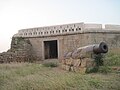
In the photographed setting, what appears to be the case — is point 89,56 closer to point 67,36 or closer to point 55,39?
point 67,36

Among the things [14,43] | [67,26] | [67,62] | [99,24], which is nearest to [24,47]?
[14,43]

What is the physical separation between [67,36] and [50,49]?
3198mm

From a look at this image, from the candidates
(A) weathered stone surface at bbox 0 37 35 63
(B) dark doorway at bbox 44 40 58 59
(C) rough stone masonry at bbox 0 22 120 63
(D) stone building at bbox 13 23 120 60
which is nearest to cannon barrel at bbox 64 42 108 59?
(C) rough stone masonry at bbox 0 22 120 63

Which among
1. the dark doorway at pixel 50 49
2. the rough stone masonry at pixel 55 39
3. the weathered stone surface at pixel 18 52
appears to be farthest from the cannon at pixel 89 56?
the dark doorway at pixel 50 49

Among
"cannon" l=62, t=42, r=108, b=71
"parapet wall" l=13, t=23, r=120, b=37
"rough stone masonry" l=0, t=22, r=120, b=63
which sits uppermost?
"parapet wall" l=13, t=23, r=120, b=37

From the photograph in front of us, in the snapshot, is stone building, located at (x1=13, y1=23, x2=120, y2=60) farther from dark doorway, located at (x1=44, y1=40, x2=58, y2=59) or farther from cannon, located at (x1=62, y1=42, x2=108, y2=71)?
cannon, located at (x1=62, y1=42, x2=108, y2=71)

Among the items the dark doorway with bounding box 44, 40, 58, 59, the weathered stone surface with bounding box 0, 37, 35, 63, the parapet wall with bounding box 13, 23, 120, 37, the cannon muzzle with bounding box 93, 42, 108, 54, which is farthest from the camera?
the dark doorway with bounding box 44, 40, 58, 59

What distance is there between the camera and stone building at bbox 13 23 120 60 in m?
16.5

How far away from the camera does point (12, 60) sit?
1805 centimetres

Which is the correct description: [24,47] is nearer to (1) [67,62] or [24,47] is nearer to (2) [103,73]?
(1) [67,62]

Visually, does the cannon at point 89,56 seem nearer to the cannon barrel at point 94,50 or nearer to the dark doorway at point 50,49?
the cannon barrel at point 94,50

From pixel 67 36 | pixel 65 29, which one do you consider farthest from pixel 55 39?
pixel 65 29

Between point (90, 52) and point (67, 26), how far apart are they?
738 cm

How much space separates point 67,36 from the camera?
17.4 m
